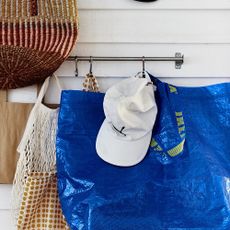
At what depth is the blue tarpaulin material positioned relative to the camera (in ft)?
3.69

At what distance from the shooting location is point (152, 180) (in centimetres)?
116

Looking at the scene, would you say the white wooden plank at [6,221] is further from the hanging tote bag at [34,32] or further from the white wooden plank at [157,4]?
the white wooden plank at [157,4]

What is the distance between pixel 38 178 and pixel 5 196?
0.18 meters

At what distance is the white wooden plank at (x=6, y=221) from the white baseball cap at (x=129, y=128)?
0.38 m

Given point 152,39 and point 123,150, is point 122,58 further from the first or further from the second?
point 123,150

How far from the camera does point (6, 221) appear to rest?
1.33 meters

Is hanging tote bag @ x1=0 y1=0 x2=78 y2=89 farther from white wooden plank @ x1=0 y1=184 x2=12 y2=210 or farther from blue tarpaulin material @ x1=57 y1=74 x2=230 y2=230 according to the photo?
white wooden plank @ x1=0 y1=184 x2=12 y2=210

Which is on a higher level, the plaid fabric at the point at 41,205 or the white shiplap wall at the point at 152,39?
the white shiplap wall at the point at 152,39

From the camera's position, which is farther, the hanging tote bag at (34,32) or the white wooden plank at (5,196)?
the white wooden plank at (5,196)

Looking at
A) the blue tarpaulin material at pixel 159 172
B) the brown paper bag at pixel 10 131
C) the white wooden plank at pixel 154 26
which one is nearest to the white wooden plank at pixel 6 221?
the brown paper bag at pixel 10 131

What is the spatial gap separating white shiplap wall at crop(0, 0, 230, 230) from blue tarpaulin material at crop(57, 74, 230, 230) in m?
0.09

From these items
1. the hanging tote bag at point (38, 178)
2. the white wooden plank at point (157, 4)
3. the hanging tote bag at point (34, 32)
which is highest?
the white wooden plank at point (157, 4)

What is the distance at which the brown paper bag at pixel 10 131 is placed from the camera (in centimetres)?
127

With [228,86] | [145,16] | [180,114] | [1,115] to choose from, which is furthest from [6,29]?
[228,86]
